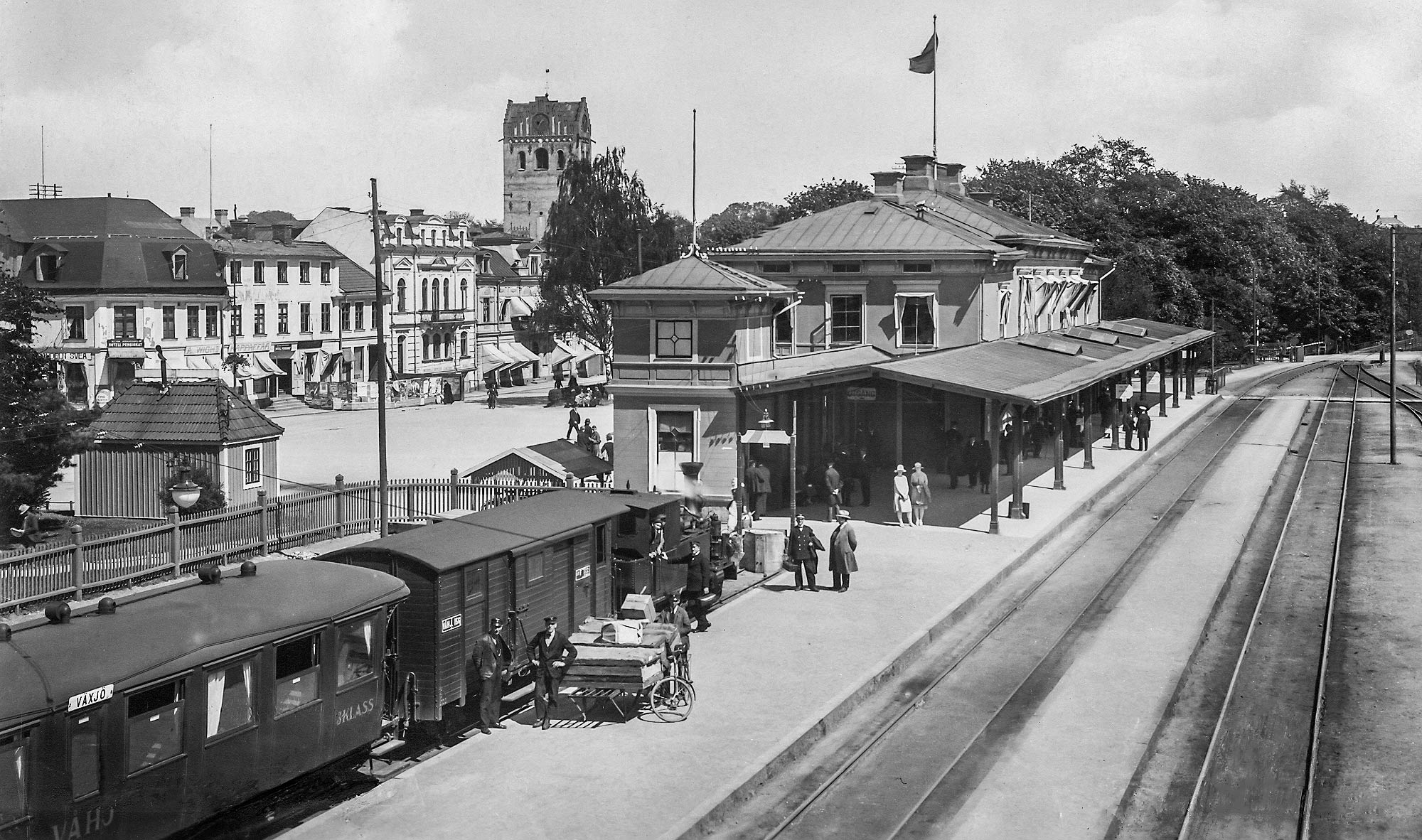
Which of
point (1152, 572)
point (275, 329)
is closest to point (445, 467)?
point (1152, 572)

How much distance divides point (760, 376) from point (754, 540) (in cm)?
810

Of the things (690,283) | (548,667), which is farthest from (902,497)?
(548,667)

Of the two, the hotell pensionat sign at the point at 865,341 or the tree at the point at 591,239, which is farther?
the tree at the point at 591,239

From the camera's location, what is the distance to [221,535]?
27.2m

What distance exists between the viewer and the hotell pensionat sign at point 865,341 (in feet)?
109

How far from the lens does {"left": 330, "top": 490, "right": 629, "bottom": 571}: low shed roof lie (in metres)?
16.5

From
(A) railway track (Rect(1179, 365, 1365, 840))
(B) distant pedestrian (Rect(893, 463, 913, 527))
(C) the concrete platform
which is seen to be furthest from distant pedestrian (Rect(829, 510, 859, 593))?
(B) distant pedestrian (Rect(893, 463, 913, 527))

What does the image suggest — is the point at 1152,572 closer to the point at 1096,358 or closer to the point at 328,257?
the point at 1096,358

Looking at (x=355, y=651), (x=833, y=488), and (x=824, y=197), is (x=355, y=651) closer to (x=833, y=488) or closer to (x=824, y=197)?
(x=833, y=488)

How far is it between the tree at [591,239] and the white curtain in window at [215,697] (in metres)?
58.2

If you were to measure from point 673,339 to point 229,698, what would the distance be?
21133 millimetres

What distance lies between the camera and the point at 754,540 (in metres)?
27.2

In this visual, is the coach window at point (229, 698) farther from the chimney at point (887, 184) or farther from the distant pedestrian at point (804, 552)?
the chimney at point (887, 184)

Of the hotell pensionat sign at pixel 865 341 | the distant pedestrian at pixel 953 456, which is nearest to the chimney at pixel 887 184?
the hotell pensionat sign at pixel 865 341
